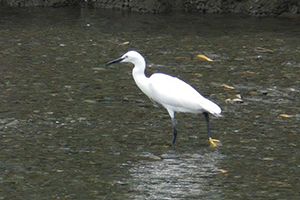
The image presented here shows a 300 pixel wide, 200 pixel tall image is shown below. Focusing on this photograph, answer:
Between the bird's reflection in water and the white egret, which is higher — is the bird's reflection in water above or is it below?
below

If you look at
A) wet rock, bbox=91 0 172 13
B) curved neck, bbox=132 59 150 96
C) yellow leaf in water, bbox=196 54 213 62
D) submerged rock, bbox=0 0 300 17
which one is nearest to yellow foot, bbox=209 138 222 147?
curved neck, bbox=132 59 150 96

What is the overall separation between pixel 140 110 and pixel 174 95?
111cm

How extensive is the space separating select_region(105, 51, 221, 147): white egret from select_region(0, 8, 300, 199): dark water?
0.32 metres

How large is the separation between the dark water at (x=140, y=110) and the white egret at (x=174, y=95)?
1.05 ft

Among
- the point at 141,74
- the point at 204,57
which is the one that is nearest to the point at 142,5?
the point at 204,57

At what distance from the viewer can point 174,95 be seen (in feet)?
25.3

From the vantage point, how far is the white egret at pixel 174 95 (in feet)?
25.0

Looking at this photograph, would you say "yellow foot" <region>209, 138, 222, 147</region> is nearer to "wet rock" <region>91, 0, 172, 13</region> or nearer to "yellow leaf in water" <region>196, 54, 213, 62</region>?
"yellow leaf in water" <region>196, 54, 213, 62</region>

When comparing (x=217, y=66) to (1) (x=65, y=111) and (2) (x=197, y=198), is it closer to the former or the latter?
(1) (x=65, y=111)

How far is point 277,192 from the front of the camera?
6.38 m

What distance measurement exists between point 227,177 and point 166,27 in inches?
251

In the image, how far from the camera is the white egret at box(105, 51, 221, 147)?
7609mm

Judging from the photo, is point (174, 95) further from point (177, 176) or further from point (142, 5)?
point (142, 5)

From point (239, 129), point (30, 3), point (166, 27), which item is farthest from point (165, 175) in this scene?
point (30, 3)
